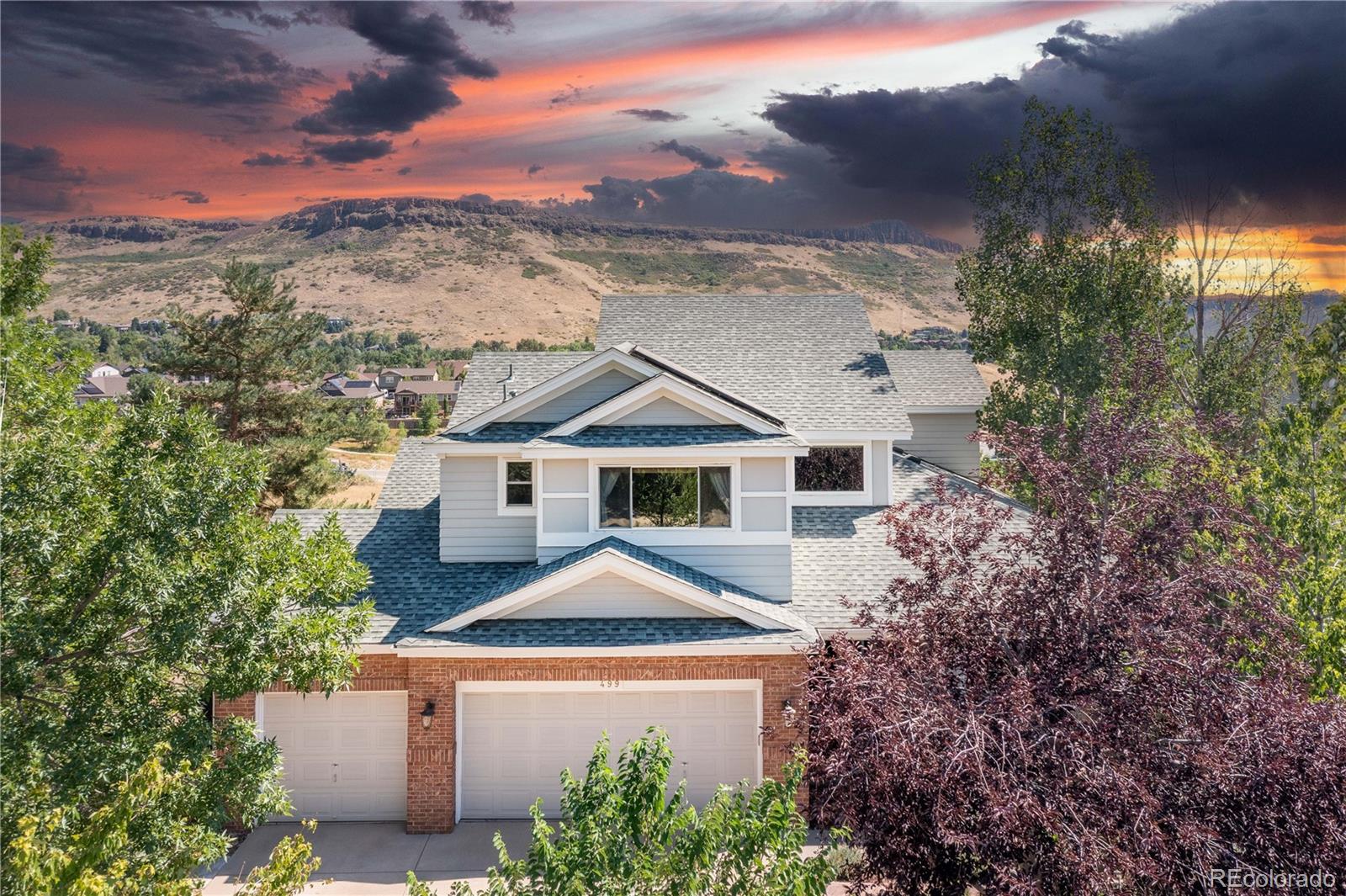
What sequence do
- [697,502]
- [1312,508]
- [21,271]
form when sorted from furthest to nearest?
[697,502]
[1312,508]
[21,271]

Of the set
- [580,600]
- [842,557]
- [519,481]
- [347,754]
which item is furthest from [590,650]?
[842,557]

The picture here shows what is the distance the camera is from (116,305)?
110 meters

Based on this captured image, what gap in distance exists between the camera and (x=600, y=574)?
14672 millimetres

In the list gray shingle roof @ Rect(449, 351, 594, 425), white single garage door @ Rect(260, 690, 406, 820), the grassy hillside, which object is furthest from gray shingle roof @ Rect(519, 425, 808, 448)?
the grassy hillside

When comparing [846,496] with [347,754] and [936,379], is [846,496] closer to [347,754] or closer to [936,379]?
[347,754]

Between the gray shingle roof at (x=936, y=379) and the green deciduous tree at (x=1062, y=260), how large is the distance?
100cm

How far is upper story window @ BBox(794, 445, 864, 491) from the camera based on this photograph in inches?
766

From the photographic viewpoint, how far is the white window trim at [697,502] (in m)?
15.8

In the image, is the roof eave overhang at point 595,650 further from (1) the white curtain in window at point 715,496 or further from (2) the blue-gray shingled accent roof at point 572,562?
(1) the white curtain in window at point 715,496

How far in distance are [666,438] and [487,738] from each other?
6405 millimetres

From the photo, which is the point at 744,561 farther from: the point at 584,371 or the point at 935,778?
the point at 935,778

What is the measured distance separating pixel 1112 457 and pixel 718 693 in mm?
8715

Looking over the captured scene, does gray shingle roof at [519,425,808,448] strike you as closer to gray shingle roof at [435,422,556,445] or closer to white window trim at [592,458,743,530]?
white window trim at [592,458,743,530]

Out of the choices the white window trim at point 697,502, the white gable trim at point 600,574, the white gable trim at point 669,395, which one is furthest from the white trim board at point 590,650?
the white gable trim at point 669,395
